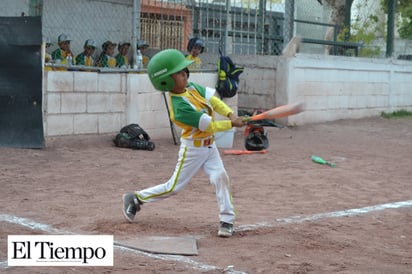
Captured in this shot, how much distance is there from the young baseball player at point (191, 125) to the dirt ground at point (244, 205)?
0.87ft

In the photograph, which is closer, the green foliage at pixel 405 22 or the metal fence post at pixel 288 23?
the metal fence post at pixel 288 23

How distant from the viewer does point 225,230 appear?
20.4ft

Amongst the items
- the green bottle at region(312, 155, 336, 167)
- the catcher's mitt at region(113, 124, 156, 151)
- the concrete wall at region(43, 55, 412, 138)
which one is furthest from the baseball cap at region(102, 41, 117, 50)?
the green bottle at region(312, 155, 336, 167)

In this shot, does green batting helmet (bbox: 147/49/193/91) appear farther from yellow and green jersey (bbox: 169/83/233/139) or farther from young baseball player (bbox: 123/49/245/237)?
yellow and green jersey (bbox: 169/83/233/139)

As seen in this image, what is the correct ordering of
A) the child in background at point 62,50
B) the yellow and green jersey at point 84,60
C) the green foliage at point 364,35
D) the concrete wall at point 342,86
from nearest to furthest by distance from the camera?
the child in background at point 62,50 → the yellow and green jersey at point 84,60 → the concrete wall at point 342,86 → the green foliage at point 364,35

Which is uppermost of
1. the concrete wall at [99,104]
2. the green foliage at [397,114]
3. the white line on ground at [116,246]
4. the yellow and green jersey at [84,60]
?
the yellow and green jersey at [84,60]

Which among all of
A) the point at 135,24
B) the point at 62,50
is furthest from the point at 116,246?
the point at 62,50

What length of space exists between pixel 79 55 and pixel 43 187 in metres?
5.95

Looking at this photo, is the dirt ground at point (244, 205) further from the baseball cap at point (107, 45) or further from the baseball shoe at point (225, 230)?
the baseball cap at point (107, 45)

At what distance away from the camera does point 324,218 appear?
23.4 feet

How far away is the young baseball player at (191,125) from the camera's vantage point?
6.13 metres

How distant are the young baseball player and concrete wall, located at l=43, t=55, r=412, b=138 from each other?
532cm

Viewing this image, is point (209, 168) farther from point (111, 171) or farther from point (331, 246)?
point (111, 171)

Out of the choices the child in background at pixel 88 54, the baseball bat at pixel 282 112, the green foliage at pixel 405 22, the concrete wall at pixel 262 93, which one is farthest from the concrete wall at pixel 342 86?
the baseball bat at pixel 282 112
